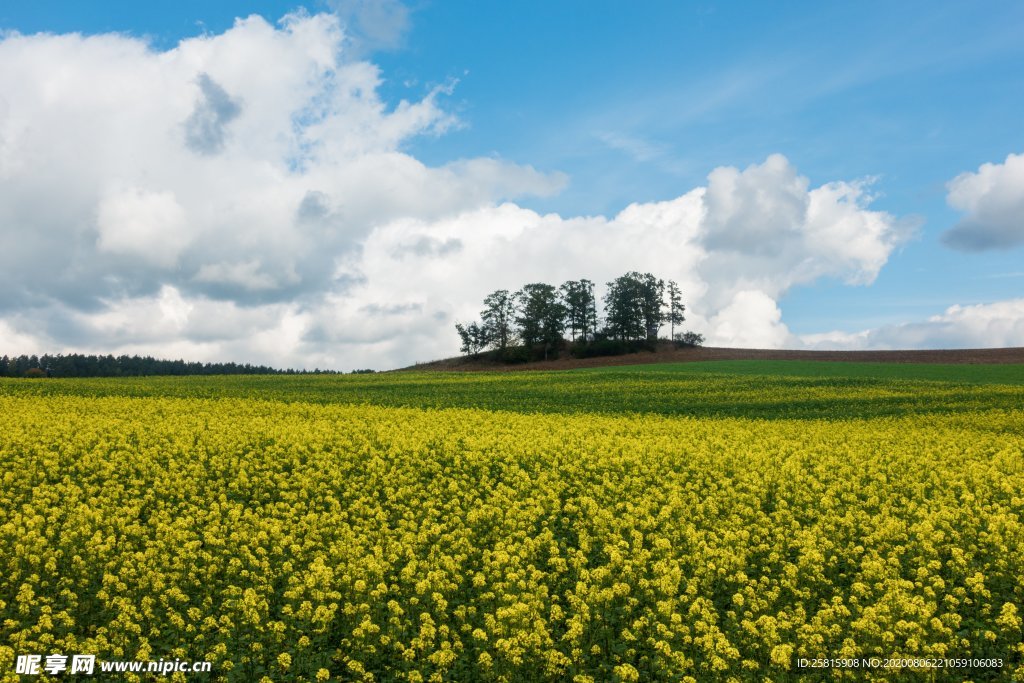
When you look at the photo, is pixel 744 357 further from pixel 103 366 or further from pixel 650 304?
pixel 103 366

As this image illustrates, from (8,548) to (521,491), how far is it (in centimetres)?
1047

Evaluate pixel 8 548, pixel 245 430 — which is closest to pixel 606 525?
pixel 8 548

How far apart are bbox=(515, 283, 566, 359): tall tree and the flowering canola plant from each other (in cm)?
8210

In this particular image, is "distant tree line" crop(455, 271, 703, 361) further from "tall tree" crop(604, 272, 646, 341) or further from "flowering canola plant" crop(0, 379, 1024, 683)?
"flowering canola plant" crop(0, 379, 1024, 683)

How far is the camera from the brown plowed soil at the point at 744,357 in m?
76.1

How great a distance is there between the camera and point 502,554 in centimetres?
1200

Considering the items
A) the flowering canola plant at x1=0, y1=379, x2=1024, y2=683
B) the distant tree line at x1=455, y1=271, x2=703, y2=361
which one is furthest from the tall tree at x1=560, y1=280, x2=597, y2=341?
the flowering canola plant at x1=0, y1=379, x2=1024, y2=683

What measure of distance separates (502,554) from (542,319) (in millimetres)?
93074

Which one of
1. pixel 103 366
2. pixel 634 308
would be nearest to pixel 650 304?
pixel 634 308

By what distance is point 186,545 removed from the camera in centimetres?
1284

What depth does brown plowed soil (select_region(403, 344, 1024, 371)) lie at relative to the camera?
250ft

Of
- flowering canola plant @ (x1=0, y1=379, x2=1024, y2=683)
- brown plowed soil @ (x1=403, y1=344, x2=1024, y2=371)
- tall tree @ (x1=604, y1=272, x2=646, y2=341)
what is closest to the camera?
flowering canola plant @ (x1=0, y1=379, x2=1024, y2=683)

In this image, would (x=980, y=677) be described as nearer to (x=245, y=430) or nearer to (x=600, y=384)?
(x=245, y=430)

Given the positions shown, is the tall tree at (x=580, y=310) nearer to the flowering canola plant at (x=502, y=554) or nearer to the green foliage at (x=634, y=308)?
the green foliage at (x=634, y=308)
